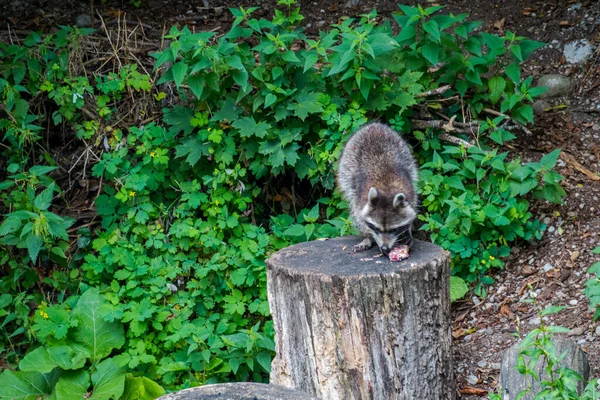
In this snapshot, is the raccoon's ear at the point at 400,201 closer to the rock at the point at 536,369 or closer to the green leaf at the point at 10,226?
the rock at the point at 536,369

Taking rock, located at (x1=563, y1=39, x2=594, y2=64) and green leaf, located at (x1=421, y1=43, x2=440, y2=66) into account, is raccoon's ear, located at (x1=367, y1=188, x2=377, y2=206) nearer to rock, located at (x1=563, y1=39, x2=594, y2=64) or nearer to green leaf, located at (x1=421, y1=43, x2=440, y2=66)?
green leaf, located at (x1=421, y1=43, x2=440, y2=66)

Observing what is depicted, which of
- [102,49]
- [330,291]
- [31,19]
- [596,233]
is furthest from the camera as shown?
[31,19]

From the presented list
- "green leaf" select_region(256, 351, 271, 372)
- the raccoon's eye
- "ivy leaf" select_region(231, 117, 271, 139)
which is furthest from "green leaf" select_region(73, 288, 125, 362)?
the raccoon's eye

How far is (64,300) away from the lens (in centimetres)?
717

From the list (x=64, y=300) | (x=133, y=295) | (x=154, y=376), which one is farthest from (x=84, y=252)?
(x=154, y=376)

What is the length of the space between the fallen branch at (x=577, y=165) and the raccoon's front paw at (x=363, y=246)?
2607 mm

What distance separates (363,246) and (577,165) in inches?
107

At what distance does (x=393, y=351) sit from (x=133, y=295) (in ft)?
9.02

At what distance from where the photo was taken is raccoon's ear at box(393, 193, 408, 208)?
16.6 feet

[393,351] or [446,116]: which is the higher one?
[446,116]

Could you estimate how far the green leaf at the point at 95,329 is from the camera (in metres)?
6.44

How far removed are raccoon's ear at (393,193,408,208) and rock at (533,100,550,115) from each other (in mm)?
2958

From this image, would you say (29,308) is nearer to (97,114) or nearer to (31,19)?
(97,114)

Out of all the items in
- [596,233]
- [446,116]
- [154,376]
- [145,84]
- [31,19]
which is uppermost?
[31,19]
